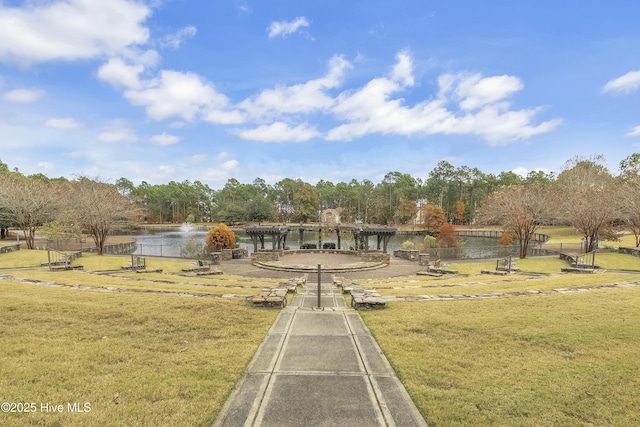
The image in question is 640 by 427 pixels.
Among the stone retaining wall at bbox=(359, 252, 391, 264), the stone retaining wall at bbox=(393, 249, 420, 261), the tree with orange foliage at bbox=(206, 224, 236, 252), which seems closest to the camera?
the stone retaining wall at bbox=(359, 252, 391, 264)

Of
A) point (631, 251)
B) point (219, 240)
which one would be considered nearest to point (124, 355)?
point (219, 240)

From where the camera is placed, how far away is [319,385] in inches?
171

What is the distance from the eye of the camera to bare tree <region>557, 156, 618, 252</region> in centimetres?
2416

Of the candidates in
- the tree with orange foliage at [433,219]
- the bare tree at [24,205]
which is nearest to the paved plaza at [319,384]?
the bare tree at [24,205]

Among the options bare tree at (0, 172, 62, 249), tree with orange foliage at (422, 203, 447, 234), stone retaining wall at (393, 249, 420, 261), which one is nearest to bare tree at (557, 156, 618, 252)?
stone retaining wall at (393, 249, 420, 261)

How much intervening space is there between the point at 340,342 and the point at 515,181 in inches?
3210

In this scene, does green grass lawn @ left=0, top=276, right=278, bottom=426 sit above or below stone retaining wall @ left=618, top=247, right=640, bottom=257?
above

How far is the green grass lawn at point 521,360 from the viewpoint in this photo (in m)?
3.69

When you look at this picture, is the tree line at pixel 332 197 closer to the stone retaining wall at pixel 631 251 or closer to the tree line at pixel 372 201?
the tree line at pixel 372 201

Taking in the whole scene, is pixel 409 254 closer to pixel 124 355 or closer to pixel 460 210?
pixel 124 355

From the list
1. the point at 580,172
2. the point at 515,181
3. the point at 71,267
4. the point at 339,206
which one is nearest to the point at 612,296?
the point at 71,267

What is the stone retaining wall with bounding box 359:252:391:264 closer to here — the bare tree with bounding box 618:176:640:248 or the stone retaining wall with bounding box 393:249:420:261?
the stone retaining wall with bounding box 393:249:420:261

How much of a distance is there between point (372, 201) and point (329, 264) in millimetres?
58726

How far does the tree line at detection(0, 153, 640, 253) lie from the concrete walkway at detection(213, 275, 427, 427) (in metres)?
24.1
